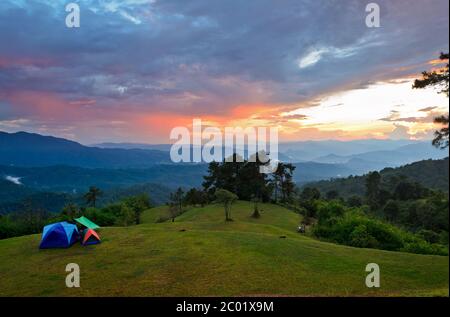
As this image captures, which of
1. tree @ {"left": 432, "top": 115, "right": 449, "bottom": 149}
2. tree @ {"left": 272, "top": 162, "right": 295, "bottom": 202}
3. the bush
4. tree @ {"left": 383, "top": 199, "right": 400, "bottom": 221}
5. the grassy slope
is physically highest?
tree @ {"left": 432, "top": 115, "right": 449, "bottom": 149}

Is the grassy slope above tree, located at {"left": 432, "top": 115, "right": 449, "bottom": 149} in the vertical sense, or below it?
below

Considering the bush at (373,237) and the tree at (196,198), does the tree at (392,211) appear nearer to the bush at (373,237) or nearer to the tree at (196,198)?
the bush at (373,237)

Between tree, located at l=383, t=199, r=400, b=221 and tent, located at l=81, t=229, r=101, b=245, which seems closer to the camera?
tent, located at l=81, t=229, r=101, b=245

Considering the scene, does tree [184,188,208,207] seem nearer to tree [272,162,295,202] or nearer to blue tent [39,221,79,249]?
tree [272,162,295,202]

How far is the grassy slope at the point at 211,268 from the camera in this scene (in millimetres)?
17594

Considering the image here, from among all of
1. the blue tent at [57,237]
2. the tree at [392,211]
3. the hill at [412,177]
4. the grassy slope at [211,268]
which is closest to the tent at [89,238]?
the grassy slope at [211,268]

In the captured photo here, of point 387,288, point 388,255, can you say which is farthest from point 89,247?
point 388,255

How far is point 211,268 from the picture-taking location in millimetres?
21359

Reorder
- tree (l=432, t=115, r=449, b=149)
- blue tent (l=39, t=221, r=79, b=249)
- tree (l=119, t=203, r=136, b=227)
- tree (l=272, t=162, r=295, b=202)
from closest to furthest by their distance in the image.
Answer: tree (l=432, t=115, r=449, b=149), blue tent (l=39, t=221, r=79, b=249), tree (l=119, t=203, r=136, b=227), tree (l=272, t=162, r=295, b=202)

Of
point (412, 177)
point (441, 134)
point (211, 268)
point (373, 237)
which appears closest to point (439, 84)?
point (441, 134)

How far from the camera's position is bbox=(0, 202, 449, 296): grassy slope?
17.6 meters

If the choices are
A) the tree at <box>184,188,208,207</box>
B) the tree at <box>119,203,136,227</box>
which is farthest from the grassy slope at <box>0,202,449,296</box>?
the tree at <box>184,188,208,207</box>

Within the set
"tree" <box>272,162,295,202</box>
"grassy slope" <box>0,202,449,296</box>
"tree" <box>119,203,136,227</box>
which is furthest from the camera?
"tree" <box>272,162,295,202</box>
